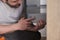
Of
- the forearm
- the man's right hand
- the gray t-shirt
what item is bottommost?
the forearm

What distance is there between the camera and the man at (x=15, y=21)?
901 mm

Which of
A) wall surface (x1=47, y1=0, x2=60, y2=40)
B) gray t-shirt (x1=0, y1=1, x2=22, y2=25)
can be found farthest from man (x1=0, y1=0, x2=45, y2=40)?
wall surface (x1=47, y1=0, x2=60, y2=40)

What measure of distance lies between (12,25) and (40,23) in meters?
0.19

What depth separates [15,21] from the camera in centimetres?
98

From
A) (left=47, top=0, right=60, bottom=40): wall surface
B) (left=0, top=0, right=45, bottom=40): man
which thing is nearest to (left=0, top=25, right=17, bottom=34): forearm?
(left=0, top=0, right=45, bottom=40): man

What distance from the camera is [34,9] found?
1005 millimetres

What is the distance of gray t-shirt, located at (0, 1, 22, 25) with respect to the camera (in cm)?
98

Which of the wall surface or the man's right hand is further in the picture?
the man's right hand

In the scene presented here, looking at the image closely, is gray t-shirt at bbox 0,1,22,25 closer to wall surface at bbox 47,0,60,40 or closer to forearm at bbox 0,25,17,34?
forearm at bbox 0,25,17,34

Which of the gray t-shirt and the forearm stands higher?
the gray t-shirt

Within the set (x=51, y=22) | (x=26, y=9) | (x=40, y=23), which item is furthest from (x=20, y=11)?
(x=51, y=22)

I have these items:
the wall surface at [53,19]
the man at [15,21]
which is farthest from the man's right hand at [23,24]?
the wall surface at [53,19]

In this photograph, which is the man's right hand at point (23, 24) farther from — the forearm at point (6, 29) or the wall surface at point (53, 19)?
the wall surface at point (53, 19)

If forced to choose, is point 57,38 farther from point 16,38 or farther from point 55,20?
point 16,38
